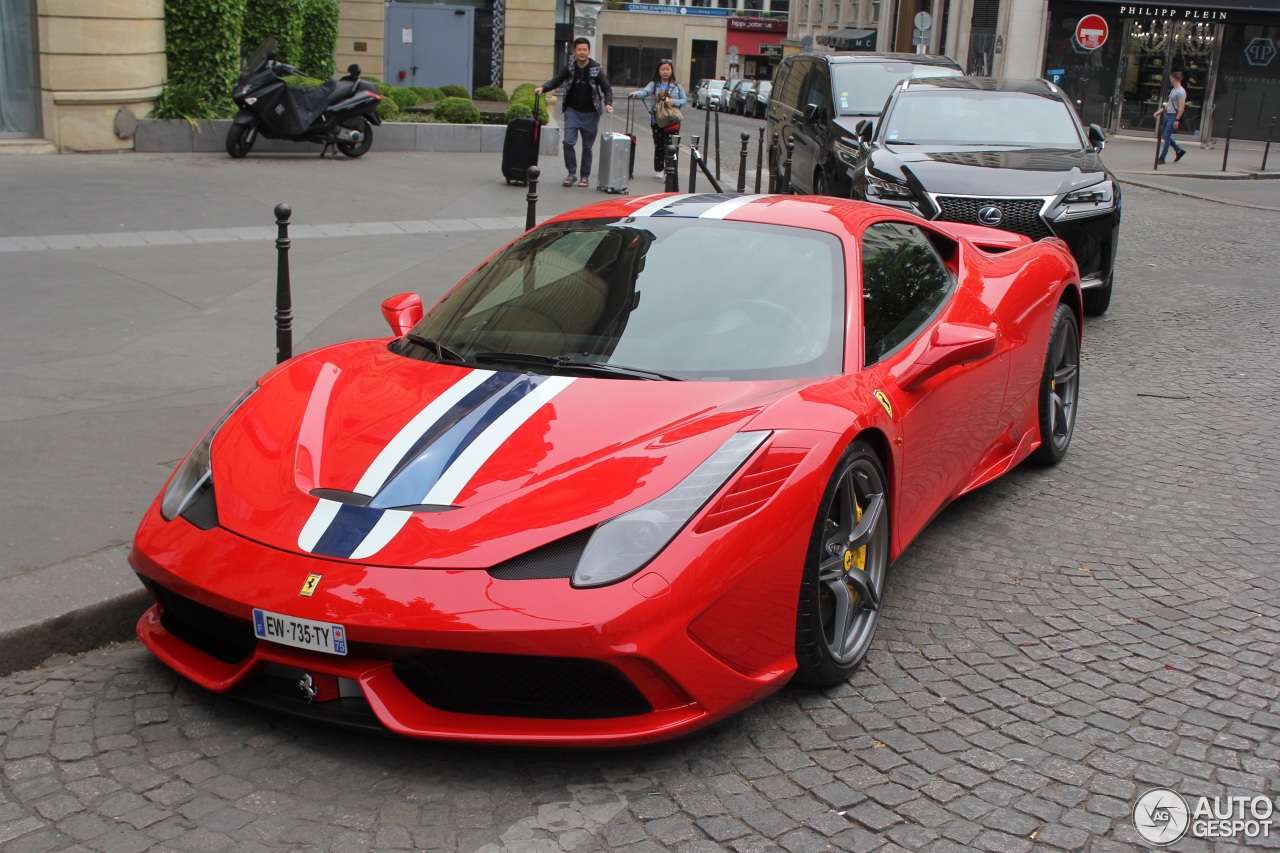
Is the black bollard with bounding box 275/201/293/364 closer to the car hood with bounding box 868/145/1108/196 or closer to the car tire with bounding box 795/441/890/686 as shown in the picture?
the car tire with bounding box 795/441/890/686

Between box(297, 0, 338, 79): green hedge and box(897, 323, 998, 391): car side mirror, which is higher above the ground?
box(297, 0, 338, 79): green hedge

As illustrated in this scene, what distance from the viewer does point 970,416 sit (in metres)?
5.02

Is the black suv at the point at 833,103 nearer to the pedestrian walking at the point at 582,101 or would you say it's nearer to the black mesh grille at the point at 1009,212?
the pedestrian walking at the point at 582,101

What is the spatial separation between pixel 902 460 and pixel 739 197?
142 centimetres

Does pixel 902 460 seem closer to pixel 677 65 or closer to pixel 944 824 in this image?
pixel 944 824

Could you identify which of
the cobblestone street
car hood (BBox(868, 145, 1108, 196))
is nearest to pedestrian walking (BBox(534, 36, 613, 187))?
car hood (BBox(868, 145, 1108, 196))

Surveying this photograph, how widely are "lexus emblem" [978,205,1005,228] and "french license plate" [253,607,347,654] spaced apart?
727 cm

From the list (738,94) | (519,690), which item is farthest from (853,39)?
(519,690)

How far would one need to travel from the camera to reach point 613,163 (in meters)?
16.0

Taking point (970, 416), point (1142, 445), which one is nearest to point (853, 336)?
point (970, 416)

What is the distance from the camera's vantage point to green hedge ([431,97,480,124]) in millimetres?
19469

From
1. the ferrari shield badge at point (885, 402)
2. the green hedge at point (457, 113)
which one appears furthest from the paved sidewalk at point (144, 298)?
the ferrari shield badge at point (885, 402)

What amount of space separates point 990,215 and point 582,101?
7.85 metres

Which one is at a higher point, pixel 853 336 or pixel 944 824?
pixel 853 336
